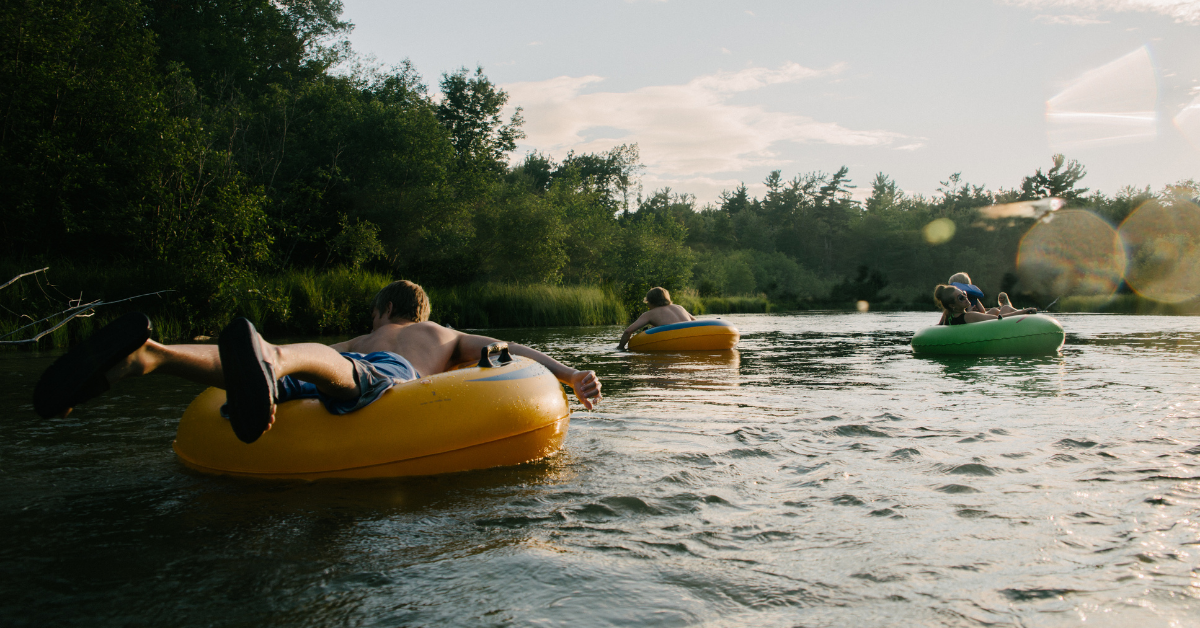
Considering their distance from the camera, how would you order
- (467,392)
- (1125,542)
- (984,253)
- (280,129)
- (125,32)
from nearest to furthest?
(1125,542) < (467,392) < (125,32) < (280,129) < (984,253)

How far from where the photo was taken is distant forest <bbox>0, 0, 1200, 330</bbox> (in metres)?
13.9

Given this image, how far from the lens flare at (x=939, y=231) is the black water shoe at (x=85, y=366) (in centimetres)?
6529

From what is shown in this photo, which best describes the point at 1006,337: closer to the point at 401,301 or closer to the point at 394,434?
the point at 401,301

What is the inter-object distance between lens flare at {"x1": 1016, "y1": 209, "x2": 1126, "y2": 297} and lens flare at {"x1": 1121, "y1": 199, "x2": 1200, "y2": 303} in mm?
1107

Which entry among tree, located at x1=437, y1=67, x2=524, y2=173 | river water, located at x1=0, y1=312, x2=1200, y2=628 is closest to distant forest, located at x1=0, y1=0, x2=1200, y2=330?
tree, located at x1=437, y1=67, x2=524, y2=173

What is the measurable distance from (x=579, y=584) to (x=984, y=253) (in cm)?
6374

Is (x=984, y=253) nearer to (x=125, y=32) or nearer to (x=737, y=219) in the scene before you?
(x=737, y=219)

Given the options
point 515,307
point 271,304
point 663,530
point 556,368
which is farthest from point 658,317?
point 515,307

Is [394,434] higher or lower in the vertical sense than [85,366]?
lower

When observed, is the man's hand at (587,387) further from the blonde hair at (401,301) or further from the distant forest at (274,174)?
the distant forest at (274,174)

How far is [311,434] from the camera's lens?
10.7 ft

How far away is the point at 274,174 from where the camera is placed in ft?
72.9

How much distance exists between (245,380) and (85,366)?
18.7 inches

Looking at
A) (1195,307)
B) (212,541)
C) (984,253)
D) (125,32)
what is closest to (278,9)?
(125,32)
